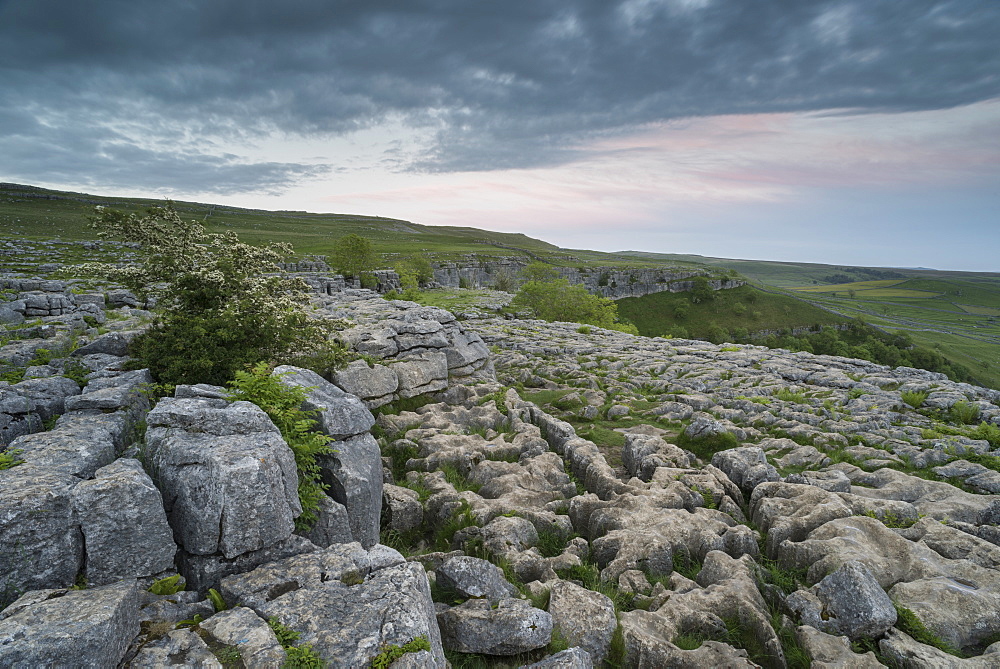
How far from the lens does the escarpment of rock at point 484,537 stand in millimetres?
6992

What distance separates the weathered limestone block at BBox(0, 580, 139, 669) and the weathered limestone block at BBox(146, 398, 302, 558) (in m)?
1.51

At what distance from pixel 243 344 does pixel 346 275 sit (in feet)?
257

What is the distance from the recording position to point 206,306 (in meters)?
17.2

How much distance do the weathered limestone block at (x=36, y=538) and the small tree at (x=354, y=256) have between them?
82.6m

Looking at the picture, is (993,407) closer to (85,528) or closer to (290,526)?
(290,526)

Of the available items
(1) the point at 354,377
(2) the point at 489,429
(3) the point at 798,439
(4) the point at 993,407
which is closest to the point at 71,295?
(1) the point at 354,377

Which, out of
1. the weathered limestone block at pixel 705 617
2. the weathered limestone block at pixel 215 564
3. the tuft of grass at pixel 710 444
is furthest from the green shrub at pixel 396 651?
the tuft of grass at pixel 710 444

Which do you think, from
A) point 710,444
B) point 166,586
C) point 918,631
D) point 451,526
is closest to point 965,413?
point 710,444

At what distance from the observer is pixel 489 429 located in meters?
20.3

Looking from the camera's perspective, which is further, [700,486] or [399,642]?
[700,486]

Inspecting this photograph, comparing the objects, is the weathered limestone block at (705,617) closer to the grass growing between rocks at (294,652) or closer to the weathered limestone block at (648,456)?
the weathered limestone block at (648,456)

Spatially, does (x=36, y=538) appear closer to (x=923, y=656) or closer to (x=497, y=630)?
(x=497, y=630)

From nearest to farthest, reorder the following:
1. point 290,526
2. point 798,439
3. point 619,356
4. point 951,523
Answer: point 290,526
point 951,523
point 798,439
point 619,356

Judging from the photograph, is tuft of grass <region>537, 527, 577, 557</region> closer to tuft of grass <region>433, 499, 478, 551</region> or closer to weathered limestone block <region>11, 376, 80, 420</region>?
tuft of grass <region>433, 499, 478, 551</region>
